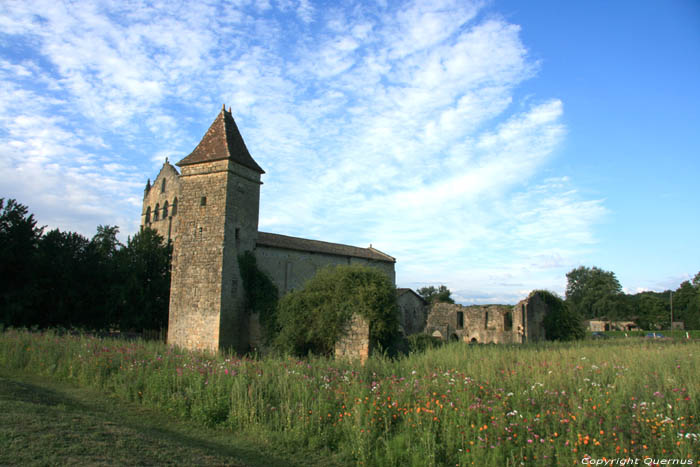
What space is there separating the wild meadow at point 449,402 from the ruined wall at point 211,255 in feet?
27.1

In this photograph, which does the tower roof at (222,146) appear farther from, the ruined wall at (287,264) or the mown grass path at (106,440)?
the mown grass path at (106,440)

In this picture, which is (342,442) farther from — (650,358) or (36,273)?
(36,273)

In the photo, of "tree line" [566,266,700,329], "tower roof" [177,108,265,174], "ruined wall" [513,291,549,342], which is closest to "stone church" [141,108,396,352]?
"tower roof" [177,108,265,174]

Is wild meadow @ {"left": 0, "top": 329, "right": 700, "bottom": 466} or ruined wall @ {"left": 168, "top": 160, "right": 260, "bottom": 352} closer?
wild meadow @ {"left": 0, "top": 329, "right": 700, "bottom": 466}

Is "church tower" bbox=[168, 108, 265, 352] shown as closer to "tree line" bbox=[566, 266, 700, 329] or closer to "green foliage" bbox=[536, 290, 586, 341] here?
"green foliage" bbox=[536, 290, 586, 341]

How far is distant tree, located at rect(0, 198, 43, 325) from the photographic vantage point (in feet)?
80.0

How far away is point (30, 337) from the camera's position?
16094 mm

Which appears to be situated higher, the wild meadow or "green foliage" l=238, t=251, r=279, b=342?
"green foliage" l=238, t=251, r=279, b=342

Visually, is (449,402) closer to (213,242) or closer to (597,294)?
(213,242)

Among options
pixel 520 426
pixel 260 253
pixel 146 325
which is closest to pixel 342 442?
pixel 520 426

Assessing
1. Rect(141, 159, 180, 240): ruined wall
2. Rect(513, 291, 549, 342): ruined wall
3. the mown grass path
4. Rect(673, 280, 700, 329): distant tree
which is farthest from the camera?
Rect(673, 280, 700, 329): distant tree

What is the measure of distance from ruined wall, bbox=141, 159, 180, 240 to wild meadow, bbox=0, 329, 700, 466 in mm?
21548

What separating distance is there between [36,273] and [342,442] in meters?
25.5

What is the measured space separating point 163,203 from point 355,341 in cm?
2390
